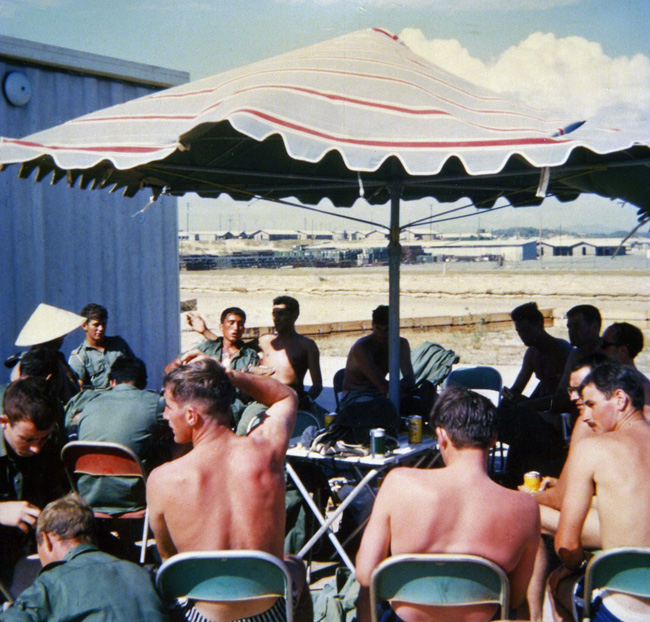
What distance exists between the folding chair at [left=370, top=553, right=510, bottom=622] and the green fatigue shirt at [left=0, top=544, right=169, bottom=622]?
70cm

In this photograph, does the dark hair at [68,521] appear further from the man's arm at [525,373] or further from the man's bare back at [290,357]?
the man's arm at [525,373]

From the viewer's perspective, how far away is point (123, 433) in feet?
13.0

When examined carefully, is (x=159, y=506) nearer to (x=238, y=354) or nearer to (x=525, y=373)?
(x=238, y=354)

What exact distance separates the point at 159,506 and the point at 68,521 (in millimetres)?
307

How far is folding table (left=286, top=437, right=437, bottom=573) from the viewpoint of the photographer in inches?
152

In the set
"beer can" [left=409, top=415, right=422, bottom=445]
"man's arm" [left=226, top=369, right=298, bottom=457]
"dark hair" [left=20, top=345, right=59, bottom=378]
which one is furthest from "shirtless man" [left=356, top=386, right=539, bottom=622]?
"dark hair" [left=20, top=345, right=59, bottom=378]

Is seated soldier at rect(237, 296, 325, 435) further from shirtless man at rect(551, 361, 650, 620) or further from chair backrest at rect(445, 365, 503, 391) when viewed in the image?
shirtless man at rect(551, 361, 650, 620)

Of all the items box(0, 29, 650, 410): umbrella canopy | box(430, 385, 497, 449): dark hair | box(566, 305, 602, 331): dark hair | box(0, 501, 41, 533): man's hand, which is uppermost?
box(0, 29, 650, 410): umbrella canopy

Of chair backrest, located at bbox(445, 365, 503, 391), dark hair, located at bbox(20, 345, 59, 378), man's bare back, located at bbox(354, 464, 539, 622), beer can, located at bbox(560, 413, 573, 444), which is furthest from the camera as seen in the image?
chair backrest, located at bbox(445, 365, 503, 391)

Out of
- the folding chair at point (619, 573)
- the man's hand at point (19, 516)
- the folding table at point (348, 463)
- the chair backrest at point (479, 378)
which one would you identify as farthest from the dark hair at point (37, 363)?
the folding chair at point (619, 573)

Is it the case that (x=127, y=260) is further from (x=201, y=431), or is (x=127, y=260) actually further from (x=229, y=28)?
(x=201, y=431)

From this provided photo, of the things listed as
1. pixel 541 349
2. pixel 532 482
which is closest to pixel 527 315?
pixel 541 349

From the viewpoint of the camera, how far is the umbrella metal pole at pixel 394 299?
4875 mm

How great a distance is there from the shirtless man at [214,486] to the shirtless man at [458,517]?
381 millimetres
